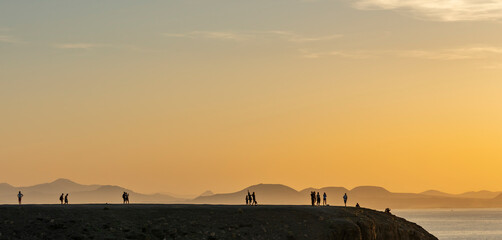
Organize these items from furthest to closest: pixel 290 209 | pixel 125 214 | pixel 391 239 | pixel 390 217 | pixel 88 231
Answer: pixel 390 217, pixel 391 239, pixel 290 209, pixel 125 214, pixel 88 231

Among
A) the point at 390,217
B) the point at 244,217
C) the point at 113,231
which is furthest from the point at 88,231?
the point at 390,217

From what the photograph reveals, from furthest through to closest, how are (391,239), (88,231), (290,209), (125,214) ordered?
(391,239) → (290,209) → (125,214) → (88,231)

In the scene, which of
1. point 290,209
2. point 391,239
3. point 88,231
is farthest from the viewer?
point 391,239

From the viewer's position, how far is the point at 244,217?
268 ft

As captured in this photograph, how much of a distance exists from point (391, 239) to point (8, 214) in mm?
41997

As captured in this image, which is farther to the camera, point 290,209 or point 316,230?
point 290,209

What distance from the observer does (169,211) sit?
80562mm

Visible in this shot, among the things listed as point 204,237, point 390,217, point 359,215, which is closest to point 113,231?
point 204,237

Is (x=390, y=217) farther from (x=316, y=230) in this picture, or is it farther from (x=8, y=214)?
(x=8, y=214)

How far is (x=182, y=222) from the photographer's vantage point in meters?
77.7

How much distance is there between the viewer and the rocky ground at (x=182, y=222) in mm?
71062

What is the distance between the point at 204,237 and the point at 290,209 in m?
14.3

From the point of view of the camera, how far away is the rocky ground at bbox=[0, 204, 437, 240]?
71.1 metres

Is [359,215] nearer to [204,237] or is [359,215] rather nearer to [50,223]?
[204,237]
